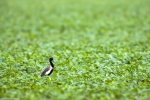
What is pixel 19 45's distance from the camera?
→ 37.4 ft

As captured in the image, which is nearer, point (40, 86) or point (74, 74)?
point (40, 86)

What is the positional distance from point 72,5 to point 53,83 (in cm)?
1657

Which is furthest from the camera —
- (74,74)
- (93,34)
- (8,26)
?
(8,26)

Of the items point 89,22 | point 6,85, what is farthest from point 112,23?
point 6,85

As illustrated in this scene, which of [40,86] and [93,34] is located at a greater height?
[93,34]

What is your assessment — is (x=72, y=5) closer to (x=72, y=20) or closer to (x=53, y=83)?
(x=72, y=20)

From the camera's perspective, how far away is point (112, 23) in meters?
16.2

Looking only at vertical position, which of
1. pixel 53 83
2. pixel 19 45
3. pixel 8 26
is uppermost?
pixel 8 26

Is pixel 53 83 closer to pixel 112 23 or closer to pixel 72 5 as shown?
pixel 112 23

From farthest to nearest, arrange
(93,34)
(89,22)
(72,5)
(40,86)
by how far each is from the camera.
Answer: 1. (72,5)
2. (89,22)
3. (93,34)
4. (40,86)

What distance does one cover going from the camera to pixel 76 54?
9.37 metres

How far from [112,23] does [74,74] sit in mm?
9097

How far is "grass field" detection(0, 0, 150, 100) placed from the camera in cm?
652

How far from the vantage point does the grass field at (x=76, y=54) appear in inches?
257
